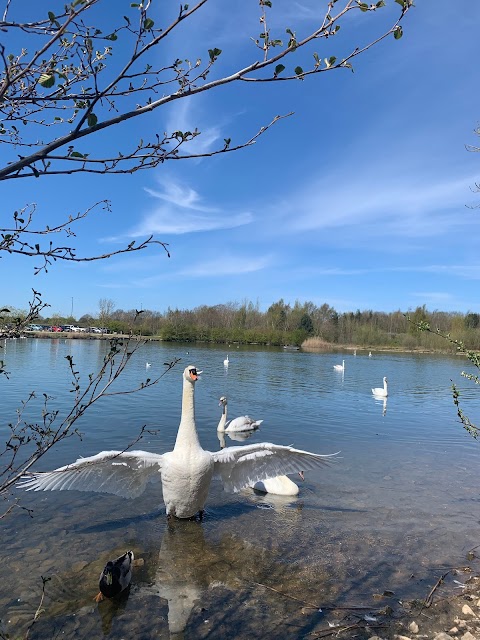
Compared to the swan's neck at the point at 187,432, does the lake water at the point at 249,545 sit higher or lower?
lower

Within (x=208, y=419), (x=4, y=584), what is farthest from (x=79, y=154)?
(x=208, y=419)

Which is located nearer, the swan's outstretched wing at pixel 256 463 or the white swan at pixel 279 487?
the swan's outstretched wing at pixel 256 463

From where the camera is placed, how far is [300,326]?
105875mm

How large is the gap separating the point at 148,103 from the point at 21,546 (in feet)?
24.0

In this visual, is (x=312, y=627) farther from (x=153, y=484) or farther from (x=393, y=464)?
(x=393, y=464)

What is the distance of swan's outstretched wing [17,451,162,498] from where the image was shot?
7.30 metres

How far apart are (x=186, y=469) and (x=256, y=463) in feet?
4.50

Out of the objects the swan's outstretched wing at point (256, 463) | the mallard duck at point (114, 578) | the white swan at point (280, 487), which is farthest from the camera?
the white swan at point (280, 487)

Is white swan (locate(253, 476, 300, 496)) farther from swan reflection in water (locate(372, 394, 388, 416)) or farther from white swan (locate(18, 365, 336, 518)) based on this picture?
swan reflection in water (locate(372, 394, 388, 416))

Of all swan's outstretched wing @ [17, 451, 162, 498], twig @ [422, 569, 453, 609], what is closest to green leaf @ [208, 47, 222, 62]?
swan's outstretched wing @ [17, 451, 162, 498]

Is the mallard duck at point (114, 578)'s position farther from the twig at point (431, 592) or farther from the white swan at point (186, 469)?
the twig at point (431, 592)

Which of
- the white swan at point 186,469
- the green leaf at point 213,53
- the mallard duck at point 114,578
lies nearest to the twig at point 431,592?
the white swan at point 186,469

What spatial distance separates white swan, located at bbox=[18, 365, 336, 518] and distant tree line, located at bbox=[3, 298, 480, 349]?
75.3 metres

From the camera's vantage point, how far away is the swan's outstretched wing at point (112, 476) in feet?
23.9
